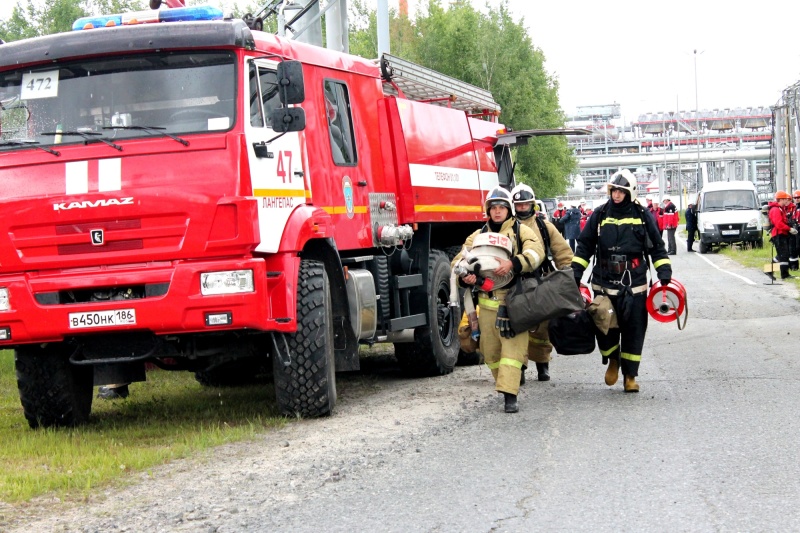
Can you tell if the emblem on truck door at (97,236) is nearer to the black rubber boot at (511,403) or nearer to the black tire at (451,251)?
the black rubber boot at (511,403)

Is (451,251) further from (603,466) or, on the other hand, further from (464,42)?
(464,42)

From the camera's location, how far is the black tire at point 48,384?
877 cm

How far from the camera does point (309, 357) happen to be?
8461mm

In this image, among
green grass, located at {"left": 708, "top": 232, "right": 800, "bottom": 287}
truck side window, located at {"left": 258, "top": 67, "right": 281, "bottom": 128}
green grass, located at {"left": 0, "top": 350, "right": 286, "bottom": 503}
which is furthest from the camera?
green grass, located at {"left": 708, "top": 232, "right": 800, "bottom": 287}

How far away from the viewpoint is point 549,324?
9812 millimetres

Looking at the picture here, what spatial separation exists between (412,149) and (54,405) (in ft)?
14.1

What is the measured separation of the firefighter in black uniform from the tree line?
49.9 metres

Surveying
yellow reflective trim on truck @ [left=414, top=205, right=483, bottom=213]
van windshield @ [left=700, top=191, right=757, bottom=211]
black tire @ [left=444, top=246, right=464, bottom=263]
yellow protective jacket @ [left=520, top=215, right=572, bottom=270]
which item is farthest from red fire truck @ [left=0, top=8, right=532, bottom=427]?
van windshield @ [left=700, top=191, right=757, bottom=211]

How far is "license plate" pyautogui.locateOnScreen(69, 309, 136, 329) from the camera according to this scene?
7.73m

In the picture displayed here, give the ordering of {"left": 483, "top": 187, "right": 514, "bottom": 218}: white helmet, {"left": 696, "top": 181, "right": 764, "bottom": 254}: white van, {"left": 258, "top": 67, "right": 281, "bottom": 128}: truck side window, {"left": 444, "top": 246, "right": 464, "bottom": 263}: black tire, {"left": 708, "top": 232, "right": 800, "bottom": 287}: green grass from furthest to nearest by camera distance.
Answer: {"left": 696, "top": 181, "right": 764, "bottom": 254}: white van
{"left": 708, "top": 232, "right": 800, "bottom": 287}: green grass
{"left": 444, "top": 246, "right": 464, "bottom": 263}: black tire
{"left": 483, "top": 187, "right": 514, "bottom": 218}: white helmet
{"left": 258, "top": 67, "right": 281, "bottom": 128}: truck side window

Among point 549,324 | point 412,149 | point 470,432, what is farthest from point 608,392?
point 412,149

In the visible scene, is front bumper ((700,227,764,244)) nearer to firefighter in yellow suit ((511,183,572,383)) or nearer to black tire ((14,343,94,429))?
firefighter in yellow suit ((511,183,572,383))

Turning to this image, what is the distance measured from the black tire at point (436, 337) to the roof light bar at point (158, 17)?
3957 mm

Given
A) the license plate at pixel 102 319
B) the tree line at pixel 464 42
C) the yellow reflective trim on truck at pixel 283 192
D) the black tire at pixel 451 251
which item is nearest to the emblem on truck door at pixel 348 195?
the yellow reflective trim on truck at pixel 283 192
